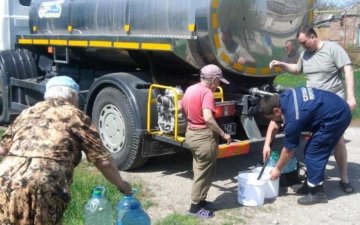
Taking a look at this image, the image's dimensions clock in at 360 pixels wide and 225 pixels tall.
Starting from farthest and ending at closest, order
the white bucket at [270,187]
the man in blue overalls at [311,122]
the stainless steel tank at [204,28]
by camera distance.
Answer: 1. the stainless steel tank at [204,28]
2. the white bucket at [270,187]
3. the man in blue overalls at [311,122]

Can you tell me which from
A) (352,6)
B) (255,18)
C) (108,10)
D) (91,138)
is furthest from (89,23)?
(352,6)

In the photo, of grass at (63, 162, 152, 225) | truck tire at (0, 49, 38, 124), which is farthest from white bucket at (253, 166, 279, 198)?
truck tire at (0, 49, 38, 124)

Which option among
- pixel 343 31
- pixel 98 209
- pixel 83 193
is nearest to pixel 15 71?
pixel 83 193

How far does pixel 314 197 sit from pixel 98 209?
268 centimetres

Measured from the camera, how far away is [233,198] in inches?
218

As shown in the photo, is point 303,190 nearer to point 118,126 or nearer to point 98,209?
point 118,126

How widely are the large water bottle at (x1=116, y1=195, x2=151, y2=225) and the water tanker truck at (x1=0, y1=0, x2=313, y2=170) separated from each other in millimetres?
2093

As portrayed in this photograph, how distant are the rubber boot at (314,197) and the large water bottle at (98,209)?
2470mm

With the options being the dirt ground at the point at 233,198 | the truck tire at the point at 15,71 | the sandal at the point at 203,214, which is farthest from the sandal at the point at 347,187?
the truck tire at the point at 15,71

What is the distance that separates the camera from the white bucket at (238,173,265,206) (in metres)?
5.25

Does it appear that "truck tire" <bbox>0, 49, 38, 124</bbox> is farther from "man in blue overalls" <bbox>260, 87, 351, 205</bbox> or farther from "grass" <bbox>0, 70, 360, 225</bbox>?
"man in blue overalls" <bbox>260, 87, 351, 205</bbox>

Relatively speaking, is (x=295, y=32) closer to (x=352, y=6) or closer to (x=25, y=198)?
(x=25, y=198)

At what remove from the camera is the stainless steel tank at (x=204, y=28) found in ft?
18.3

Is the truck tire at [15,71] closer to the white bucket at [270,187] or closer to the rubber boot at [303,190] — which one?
the white bucket at [270,187]
